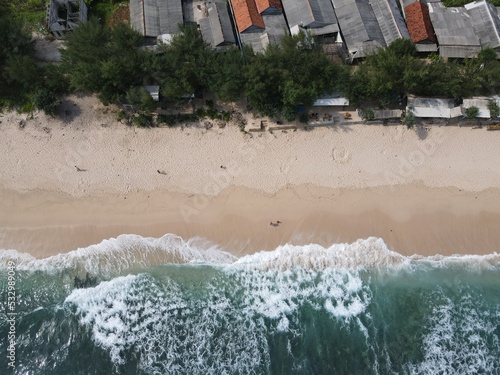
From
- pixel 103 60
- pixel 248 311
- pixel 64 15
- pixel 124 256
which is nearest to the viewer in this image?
pixel 248 311

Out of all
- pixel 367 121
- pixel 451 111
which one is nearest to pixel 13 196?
pixel 367 121

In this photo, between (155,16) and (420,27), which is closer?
(155,16)

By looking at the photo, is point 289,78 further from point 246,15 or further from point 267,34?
point 246,15

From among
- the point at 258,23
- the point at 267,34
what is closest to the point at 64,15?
the point at 258,23

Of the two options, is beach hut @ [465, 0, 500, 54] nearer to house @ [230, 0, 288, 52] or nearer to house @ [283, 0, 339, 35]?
house @ [283, 0, 339, 35]

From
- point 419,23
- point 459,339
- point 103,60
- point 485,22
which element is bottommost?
point 459,339

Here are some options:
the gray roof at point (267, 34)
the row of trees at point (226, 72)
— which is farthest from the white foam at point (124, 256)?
the gray roof at point (267, 34)

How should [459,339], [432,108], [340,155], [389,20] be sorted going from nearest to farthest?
[459,339] → [340,155] → [432,108] → [389,20]

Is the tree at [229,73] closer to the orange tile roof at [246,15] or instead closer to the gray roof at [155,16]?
the orange tile roof at [246,15]
